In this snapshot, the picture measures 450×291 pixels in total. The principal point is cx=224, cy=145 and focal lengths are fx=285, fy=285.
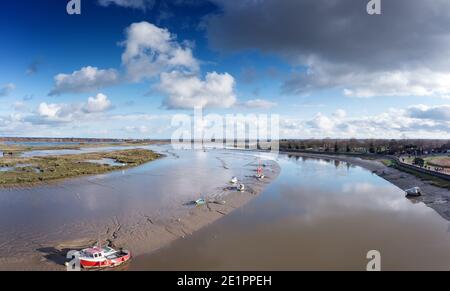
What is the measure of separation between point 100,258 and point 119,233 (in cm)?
595

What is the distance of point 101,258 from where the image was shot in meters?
16.7

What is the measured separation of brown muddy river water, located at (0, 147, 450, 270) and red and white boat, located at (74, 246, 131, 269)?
0.77 metres

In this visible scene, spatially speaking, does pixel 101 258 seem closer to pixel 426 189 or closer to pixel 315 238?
pixel 315 238

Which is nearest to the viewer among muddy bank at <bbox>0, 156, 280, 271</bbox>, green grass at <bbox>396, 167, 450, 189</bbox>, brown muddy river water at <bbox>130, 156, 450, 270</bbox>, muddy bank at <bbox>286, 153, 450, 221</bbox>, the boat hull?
the boat hull

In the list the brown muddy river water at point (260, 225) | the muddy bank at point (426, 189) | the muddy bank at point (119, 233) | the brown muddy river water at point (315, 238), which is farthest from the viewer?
the muddy bank at point (426, 189)

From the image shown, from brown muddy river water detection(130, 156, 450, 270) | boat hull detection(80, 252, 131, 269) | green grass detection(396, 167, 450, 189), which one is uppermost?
green grass detection(396, 167, 450, 189)

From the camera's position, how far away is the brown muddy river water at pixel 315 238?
17.4 metres

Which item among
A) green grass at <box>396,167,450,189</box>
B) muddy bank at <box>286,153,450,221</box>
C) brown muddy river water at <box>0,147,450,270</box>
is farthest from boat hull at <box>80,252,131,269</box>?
green grass at <box>396,167,450,189</box>

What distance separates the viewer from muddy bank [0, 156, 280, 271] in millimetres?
18219

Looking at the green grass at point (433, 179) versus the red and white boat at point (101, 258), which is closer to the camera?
the red and white boat at point (101, 258)

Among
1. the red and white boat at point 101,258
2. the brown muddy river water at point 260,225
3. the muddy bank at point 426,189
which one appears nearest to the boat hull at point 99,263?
the red and white boat at point 101,258

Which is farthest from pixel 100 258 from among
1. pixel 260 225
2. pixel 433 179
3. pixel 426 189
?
pixel 433 179

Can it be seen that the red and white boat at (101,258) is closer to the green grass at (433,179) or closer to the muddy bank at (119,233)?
the muddy bank at (119,233)

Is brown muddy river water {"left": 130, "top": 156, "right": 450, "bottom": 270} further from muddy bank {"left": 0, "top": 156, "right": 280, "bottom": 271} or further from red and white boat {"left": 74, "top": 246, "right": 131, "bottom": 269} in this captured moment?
muddy bank {"left": 0, "top": 156, "right": 280, "bottom": 271}
